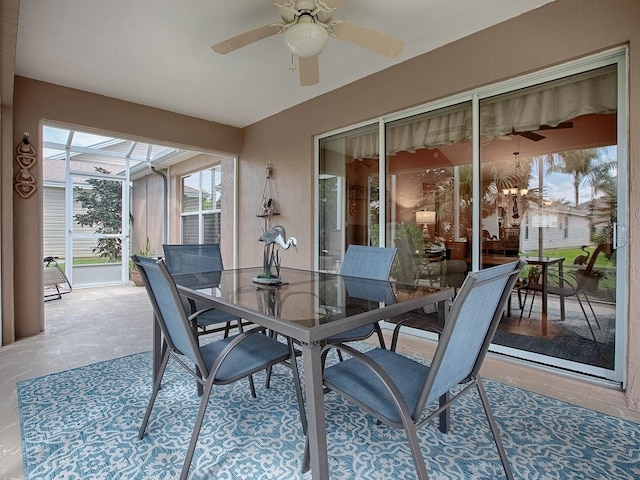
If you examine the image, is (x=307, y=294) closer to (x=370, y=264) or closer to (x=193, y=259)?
(x=370, y=264)

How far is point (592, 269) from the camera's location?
2.37 meters

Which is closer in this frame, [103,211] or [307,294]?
[307,294]

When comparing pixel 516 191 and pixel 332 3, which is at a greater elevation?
pixel 332 3

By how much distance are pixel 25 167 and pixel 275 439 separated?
3.58m

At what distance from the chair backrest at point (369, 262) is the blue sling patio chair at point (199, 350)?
0.83 metres

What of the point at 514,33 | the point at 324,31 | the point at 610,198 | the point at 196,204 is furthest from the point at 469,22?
the point at 196,204

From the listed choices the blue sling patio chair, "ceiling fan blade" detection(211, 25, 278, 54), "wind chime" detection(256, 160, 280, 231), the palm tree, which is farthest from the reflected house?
"wind chime" detection(256, 160, 280, 231)

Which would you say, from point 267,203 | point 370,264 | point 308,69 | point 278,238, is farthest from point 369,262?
point 267,203

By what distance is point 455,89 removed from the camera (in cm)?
271

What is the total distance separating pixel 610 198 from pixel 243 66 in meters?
3.11

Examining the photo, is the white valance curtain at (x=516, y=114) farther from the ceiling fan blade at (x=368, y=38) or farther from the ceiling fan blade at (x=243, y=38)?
the ceiling fan blade at (x=243, y=38)

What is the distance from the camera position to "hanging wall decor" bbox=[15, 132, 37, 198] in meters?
3.22

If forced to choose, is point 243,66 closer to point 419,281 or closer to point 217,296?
point 217,296

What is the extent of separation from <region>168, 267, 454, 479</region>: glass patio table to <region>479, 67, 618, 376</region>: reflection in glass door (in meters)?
1.36
